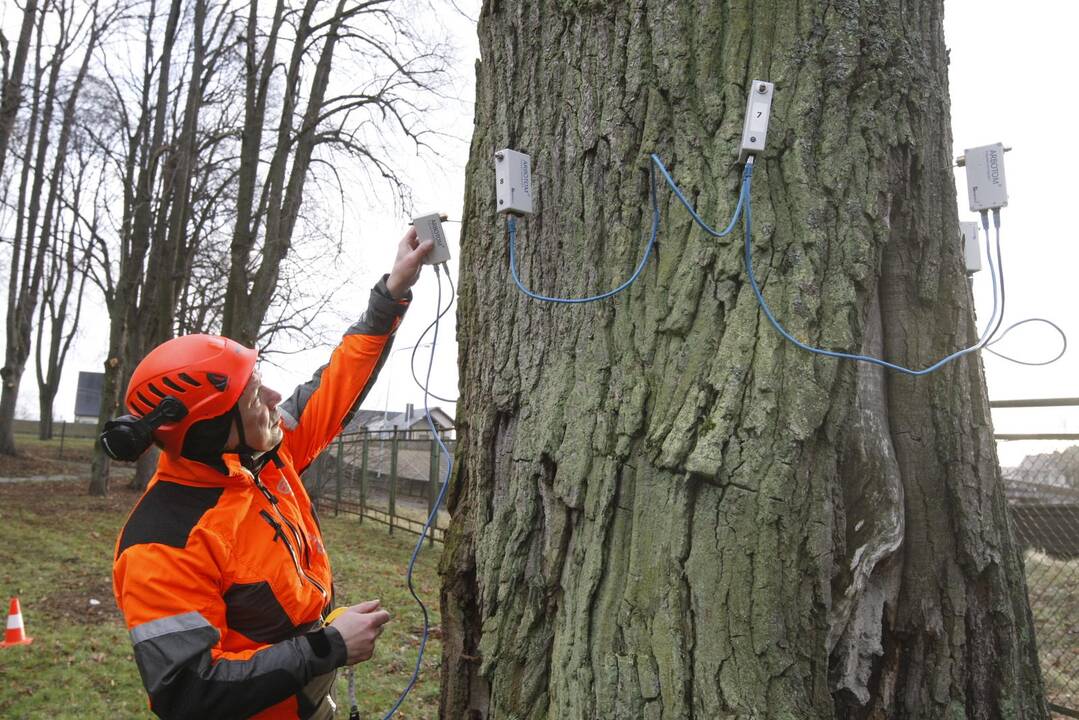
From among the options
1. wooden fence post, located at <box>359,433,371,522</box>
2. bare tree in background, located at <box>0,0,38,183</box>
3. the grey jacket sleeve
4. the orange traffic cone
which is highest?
bare tree in background, located at <box>0,0,38,183</box>

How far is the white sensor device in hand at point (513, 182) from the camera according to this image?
2051 millimetres

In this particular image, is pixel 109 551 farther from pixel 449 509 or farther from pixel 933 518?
pixel 933 518

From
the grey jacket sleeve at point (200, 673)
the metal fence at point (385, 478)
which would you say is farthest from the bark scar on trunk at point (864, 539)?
the metal fence at point (385, 478)

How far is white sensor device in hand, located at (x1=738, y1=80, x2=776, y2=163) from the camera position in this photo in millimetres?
1771

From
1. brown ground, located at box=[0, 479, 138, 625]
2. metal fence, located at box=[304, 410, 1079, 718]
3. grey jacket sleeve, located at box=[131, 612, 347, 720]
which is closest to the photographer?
grey jacket sleeve, located at box=[131, 612, 347, 720]

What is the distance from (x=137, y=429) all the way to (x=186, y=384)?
173mm

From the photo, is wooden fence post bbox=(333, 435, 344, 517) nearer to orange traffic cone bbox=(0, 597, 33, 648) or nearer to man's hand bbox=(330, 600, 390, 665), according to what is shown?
orange traffic cone bbox=(0, 597, 33, 648)

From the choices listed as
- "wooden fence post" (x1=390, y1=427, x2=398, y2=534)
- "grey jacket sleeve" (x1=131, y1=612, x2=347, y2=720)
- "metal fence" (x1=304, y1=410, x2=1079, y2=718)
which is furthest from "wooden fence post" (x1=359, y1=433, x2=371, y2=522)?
"grey jacket sleeve" (x1=131, y1=612, x2=347, y2=720)

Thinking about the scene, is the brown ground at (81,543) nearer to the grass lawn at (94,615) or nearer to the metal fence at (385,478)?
the grass lawn at (94,615)

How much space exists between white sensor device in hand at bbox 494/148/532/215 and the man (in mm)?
540

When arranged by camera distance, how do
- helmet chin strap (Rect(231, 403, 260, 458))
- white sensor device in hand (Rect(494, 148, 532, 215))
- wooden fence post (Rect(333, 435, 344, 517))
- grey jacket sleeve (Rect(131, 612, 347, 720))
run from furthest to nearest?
wooden fence post (Rect(333, 435, 344, 517))
helmet chin strap (Rect(231, 403, 260, 458))
white sensor device in hand (Rect(494, 148, 532, 215))
grey jacket sleeve (Rect(131, 612, 347, 720))

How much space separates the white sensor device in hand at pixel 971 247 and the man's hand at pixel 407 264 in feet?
5.09

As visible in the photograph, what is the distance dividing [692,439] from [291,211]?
39.0ft

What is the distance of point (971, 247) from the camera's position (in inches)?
85.2
